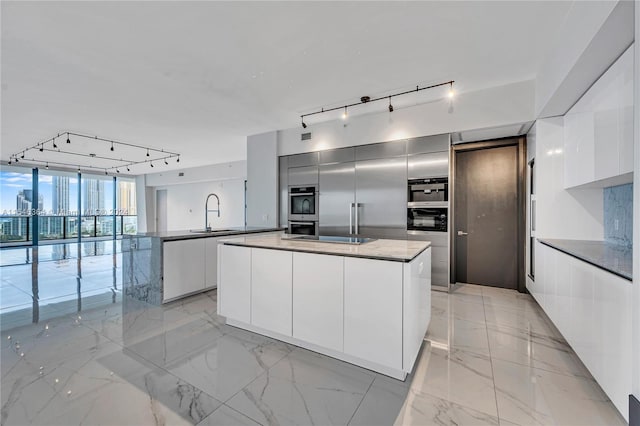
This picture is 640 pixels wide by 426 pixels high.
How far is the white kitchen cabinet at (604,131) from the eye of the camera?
191 cm

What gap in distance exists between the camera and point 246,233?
4.39 m

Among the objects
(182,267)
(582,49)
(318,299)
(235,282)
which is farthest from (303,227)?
(582,49)

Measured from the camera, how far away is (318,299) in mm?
2186

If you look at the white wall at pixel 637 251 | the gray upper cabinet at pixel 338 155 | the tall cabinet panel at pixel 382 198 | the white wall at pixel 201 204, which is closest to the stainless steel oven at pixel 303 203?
the gray upper cabinet at pixel 338 155

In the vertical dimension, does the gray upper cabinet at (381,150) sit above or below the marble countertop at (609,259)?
above

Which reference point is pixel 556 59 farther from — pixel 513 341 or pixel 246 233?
pixel 246 233

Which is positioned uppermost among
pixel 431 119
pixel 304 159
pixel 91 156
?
pixel 91 156

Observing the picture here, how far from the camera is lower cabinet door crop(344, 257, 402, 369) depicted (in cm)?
186

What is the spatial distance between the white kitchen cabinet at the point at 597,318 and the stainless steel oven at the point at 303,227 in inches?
135

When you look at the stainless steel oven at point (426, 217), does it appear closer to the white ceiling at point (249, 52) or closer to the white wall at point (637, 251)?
the white ceiling at point (249, 52)

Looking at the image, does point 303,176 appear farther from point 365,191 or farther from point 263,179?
point 365,191

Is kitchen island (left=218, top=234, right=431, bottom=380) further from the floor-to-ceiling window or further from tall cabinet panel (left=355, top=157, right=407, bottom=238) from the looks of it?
the floor-to-ceiling window

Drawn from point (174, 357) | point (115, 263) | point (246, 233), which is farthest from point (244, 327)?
point (115, 263)

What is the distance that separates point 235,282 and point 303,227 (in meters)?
2.60
